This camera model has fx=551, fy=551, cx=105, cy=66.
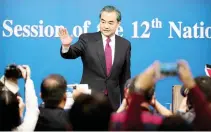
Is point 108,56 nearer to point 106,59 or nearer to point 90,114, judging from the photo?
point 106,59

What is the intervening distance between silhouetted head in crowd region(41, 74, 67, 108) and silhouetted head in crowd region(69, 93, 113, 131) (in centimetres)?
49

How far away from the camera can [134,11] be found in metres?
6.02

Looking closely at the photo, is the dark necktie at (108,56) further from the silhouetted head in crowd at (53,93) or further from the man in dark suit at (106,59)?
the silhouetted head in crowd at (53,93)

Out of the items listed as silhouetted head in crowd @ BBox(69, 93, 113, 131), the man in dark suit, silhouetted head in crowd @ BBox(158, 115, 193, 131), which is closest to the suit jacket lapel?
the man in dark suit

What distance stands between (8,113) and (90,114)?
0.58 metres

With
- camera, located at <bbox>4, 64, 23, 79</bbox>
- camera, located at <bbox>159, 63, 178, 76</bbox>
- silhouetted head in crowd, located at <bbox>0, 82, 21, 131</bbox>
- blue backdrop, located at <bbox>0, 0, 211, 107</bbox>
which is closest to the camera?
camera, located at <bbox>159, 63, 178, 76</bbox>

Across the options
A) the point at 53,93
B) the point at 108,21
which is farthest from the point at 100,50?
the point at 53,93

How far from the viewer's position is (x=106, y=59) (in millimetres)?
4777

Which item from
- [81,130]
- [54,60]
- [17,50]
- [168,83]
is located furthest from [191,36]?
[81,130]

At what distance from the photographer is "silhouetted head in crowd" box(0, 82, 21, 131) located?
9.77ft

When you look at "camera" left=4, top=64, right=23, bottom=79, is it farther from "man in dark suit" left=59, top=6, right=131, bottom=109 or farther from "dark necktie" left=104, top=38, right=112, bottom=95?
"dark necktie" left=104, top=38, right=112, bottom=95

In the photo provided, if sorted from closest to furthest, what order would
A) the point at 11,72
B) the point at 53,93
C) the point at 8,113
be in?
1. the point at 8,113
2. the point at 53,93
3. the point at 11,72

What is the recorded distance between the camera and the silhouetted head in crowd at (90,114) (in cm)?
263

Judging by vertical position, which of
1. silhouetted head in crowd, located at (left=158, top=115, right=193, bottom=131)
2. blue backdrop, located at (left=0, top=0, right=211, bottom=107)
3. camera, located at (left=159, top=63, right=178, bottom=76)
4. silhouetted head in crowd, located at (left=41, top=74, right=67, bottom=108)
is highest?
blue backdrop, located at (left=0, top=0, right=211, bottom=107)
